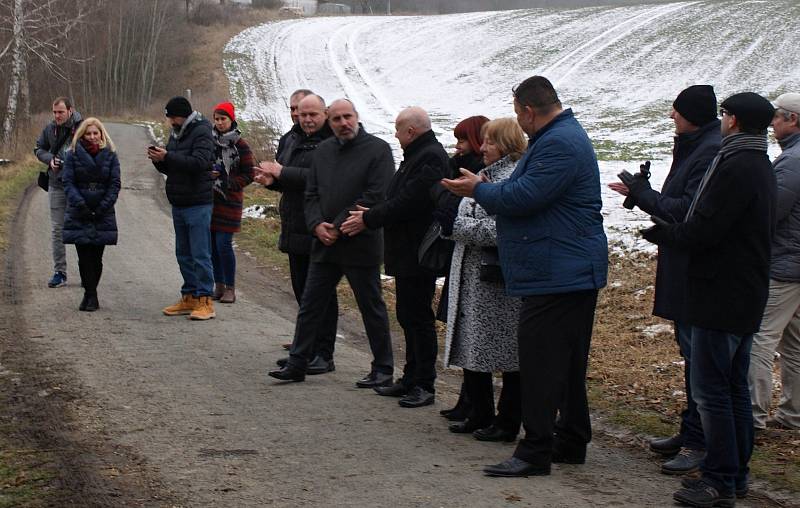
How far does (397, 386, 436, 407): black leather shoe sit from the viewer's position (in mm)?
7352

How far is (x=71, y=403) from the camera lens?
7.01 m

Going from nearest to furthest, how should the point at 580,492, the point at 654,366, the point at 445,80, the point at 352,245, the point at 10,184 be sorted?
the point at 580,492 < the point at 352,245 < the point at 654,366 < the point at 10,184 < the point at 445,80

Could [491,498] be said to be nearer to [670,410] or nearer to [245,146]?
[670,410]

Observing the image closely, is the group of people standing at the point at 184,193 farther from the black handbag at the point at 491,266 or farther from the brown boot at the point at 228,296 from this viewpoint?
the black handbag at the point at 491,266

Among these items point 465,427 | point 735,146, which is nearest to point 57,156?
point 465,427

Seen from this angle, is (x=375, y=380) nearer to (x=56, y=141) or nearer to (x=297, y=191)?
(x=297, y=191)

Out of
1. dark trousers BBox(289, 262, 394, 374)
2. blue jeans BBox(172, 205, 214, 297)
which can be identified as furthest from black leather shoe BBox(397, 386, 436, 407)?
blue jeans BBox(172, 205, 214, 297)

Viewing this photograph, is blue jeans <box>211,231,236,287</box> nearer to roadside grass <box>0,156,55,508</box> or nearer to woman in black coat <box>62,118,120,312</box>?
woman in black coat <box>62,118,120,312</box>

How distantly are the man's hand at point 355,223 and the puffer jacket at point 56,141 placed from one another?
4892 mm

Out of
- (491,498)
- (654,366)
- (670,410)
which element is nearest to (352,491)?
(491,498)

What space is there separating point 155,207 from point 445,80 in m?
29.9

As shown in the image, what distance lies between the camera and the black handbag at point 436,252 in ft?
22.9

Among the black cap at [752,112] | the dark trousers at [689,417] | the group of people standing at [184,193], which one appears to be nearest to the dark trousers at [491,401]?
the dark trousers at [689,417]

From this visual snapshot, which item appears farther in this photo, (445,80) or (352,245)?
(445,80)
